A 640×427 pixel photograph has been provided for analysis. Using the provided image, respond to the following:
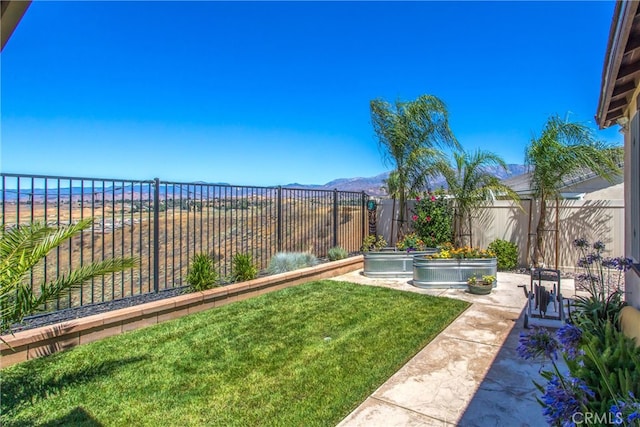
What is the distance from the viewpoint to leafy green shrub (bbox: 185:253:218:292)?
5.08m

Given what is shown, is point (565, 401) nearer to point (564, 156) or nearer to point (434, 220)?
point (564, 156)

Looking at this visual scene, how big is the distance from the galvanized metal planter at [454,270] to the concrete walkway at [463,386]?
182 centimetres

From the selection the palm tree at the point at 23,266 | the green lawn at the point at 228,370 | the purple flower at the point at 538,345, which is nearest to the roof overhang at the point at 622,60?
the purple flower at the point at 538,345

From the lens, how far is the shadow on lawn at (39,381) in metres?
2.58

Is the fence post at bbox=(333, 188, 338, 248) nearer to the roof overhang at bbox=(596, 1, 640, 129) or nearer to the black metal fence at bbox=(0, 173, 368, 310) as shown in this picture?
the black metal fence at bbox=(0, 173, 368, 310)

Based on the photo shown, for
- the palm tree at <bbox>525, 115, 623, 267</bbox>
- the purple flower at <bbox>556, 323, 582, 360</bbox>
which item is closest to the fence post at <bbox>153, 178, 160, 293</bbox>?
the purple flower at <bbox>556, 323, 582, 360</bbox>

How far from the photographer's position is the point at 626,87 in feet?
10.5

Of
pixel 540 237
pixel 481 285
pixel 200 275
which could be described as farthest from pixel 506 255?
pixel 200 275

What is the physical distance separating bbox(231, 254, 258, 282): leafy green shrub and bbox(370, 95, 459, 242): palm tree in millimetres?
4747

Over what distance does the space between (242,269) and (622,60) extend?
17.2 feet

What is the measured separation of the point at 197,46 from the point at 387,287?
7.86 metres

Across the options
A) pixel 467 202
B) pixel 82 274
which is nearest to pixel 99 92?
pixel 82 274

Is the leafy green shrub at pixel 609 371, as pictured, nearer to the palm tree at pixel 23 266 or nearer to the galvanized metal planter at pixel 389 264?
the palm tree at pixel 23 266

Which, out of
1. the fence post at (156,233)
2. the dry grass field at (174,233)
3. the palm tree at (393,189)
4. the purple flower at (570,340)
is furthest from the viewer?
the palm tree at (393,189)
